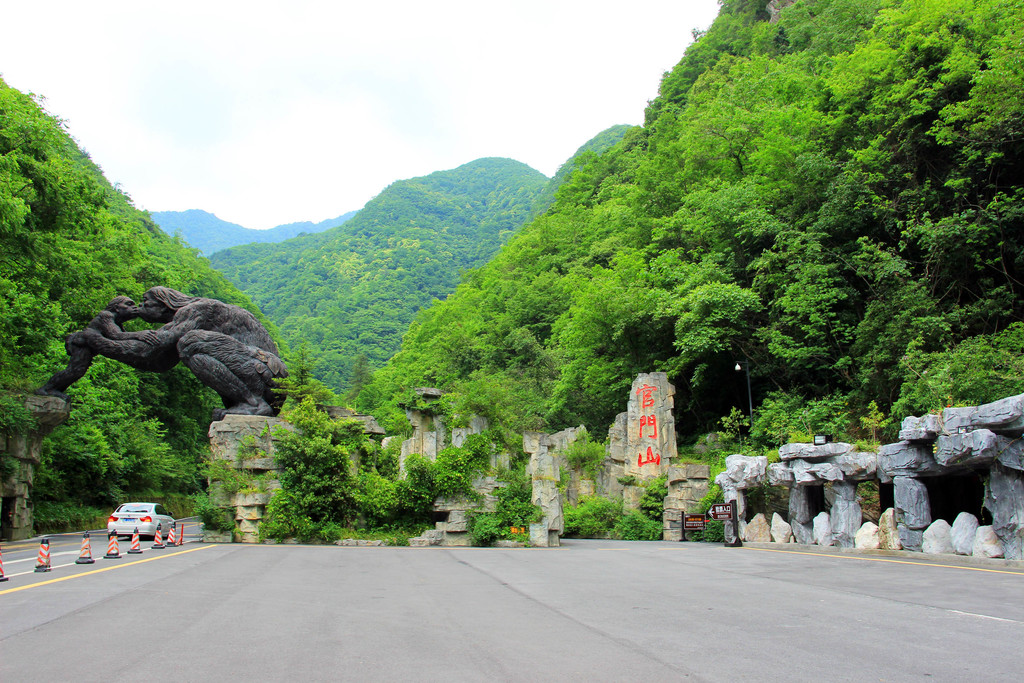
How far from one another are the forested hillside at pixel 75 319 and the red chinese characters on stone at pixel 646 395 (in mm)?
15950

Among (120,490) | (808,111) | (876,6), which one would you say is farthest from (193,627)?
(876,6)

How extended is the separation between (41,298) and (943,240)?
2676 cm

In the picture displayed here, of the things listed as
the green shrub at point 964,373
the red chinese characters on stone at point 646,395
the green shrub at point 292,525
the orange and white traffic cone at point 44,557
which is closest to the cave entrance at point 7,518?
the green shrub at point 292,525

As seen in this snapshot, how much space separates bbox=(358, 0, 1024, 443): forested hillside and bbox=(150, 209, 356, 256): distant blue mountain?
6256 inches

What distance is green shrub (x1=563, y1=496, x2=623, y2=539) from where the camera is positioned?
23.1 meters

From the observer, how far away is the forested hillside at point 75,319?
1797cm

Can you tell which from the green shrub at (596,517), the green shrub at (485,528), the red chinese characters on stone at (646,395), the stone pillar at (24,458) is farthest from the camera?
the red chinese characters on stone at (646,395)

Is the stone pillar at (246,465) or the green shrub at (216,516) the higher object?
the stone pillar at (246,465)

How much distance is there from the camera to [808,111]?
81.4 ft

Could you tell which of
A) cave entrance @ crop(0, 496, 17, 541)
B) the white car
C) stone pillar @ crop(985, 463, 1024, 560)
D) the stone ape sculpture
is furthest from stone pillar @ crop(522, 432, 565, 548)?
cave entrance @ crop(0, 496, 17, 541)

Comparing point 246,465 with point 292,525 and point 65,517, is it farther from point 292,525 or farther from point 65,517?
point 65,517

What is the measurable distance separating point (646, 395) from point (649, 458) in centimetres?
222

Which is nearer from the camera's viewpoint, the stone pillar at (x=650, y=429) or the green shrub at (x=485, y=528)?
the green shrub at (x=485, y=528)

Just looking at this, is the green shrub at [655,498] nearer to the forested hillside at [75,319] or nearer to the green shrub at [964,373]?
the green shrub at [964,373]
